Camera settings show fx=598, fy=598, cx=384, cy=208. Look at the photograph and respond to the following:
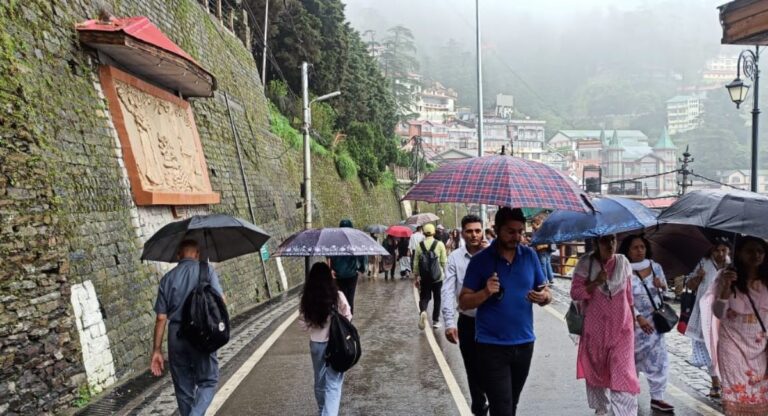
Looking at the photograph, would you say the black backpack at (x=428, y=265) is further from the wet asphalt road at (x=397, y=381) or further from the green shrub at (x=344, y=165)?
the green shrub at (x=344, y=165)

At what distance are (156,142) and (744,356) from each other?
8805 mm

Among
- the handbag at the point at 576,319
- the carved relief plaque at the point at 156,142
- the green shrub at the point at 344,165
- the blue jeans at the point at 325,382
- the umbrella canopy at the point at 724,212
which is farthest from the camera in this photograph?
the green shrub at the point at 344,165

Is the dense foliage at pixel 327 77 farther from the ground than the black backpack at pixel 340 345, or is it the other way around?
the dense foliage at pixel 327 77

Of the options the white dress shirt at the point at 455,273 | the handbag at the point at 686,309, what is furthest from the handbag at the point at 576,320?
the handbag at the point at 686,309

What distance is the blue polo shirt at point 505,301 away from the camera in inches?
170

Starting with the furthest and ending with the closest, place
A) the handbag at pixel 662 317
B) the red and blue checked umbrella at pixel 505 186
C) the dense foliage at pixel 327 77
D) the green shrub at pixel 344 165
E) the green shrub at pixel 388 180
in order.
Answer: the green shrub at pixel 388 180 → the green shrub at pixel 344 165 → the dense foliage at pixel 327 77 → the handbag at pixel 662 317 → the red and blue checked umbrella at pixel 505 186

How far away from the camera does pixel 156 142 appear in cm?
1002

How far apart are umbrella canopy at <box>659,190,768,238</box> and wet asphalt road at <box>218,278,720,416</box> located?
2.13 m

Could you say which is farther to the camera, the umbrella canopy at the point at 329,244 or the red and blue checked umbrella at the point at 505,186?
the umbrella canopy at the point at 329,244

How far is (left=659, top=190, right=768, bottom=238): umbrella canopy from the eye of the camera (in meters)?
4.25

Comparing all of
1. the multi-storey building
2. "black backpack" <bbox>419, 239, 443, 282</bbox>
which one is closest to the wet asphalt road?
"black backpack" <bbox>419, 239, 443, 282</bbox>

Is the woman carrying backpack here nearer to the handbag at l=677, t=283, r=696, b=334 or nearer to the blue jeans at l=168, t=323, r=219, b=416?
the blue jeans at l=168, t=323, r=219, b=416

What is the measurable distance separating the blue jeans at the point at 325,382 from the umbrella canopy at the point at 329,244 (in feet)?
4.09

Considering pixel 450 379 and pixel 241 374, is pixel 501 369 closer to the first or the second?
pixel 450 379
